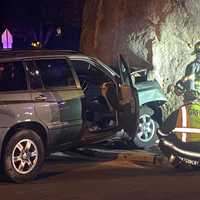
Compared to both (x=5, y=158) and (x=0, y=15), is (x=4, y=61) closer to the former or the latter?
(x=5, y=158)

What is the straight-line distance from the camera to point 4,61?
9102 millimetres

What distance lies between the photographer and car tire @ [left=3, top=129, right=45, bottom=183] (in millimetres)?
8836

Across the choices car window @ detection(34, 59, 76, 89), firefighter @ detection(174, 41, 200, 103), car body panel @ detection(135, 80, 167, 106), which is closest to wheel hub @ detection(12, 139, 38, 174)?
car window @ detection(34, 59, 76, 89)

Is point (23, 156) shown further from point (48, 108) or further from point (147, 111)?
point (147, 111)

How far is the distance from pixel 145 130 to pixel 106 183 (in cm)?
295

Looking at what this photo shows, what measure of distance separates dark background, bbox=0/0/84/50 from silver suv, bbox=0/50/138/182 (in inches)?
979

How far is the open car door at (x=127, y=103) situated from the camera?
34.0 feet

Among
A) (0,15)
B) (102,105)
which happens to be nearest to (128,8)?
(102,105)

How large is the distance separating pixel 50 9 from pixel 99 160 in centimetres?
2670

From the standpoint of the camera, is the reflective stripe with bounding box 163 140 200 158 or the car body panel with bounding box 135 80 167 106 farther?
the car body panel with bounding box 135 80 167 106

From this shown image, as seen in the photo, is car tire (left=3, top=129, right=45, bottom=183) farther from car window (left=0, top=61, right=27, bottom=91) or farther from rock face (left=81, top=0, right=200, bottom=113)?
rock face (left=81, top=0, right=200, bottom=113)

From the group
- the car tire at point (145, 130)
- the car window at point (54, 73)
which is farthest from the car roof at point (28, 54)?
the car tire at point (145, 130)

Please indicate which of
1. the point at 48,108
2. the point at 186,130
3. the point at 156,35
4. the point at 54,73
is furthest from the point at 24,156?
the point at 156,35

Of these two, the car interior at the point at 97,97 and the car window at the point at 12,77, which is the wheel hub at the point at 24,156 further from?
the car interior at the point at 97,97
